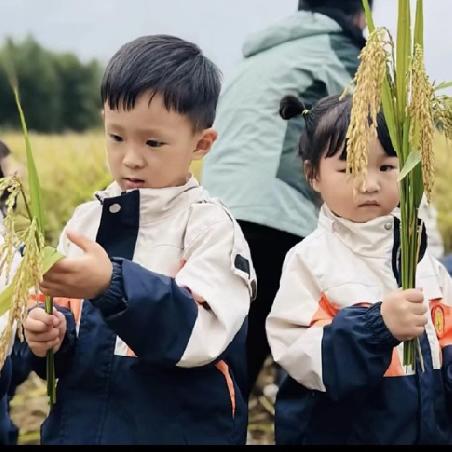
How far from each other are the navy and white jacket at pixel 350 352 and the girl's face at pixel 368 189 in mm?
33

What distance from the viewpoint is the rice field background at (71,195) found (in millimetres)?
4711

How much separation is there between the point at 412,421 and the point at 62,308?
809mm

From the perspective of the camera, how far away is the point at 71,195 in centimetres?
606

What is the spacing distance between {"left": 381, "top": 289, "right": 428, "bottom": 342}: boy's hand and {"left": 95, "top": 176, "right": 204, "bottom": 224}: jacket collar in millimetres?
501

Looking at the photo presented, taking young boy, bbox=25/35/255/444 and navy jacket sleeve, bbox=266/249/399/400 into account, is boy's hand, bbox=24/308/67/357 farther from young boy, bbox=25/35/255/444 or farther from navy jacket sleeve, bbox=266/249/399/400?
navy jacket sleeve, bbox=266/249/399/400

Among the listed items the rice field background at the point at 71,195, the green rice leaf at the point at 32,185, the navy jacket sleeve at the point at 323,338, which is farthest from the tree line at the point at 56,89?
the green rice leaf at the point at 32,185

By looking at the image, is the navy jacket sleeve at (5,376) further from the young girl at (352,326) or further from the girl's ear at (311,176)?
the girl's ear at (311,176)

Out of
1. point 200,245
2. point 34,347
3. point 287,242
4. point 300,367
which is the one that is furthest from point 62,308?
point 287,242

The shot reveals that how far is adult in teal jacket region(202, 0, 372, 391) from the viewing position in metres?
3.34

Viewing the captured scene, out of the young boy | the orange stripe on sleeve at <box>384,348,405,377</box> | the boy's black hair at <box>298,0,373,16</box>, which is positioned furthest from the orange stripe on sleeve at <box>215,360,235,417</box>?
the boy's black hair at <box>298,0,373,16</box>

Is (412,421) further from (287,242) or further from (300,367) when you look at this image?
(287,242)

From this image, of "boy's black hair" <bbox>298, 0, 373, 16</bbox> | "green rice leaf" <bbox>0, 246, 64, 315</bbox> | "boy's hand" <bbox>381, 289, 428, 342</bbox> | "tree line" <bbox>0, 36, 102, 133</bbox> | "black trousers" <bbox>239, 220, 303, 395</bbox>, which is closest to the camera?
"green rice leaf" <bbox>0, 246, 64, 315</bbox>

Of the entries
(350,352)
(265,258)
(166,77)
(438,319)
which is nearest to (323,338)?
(350,352)

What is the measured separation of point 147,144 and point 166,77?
0.15m
